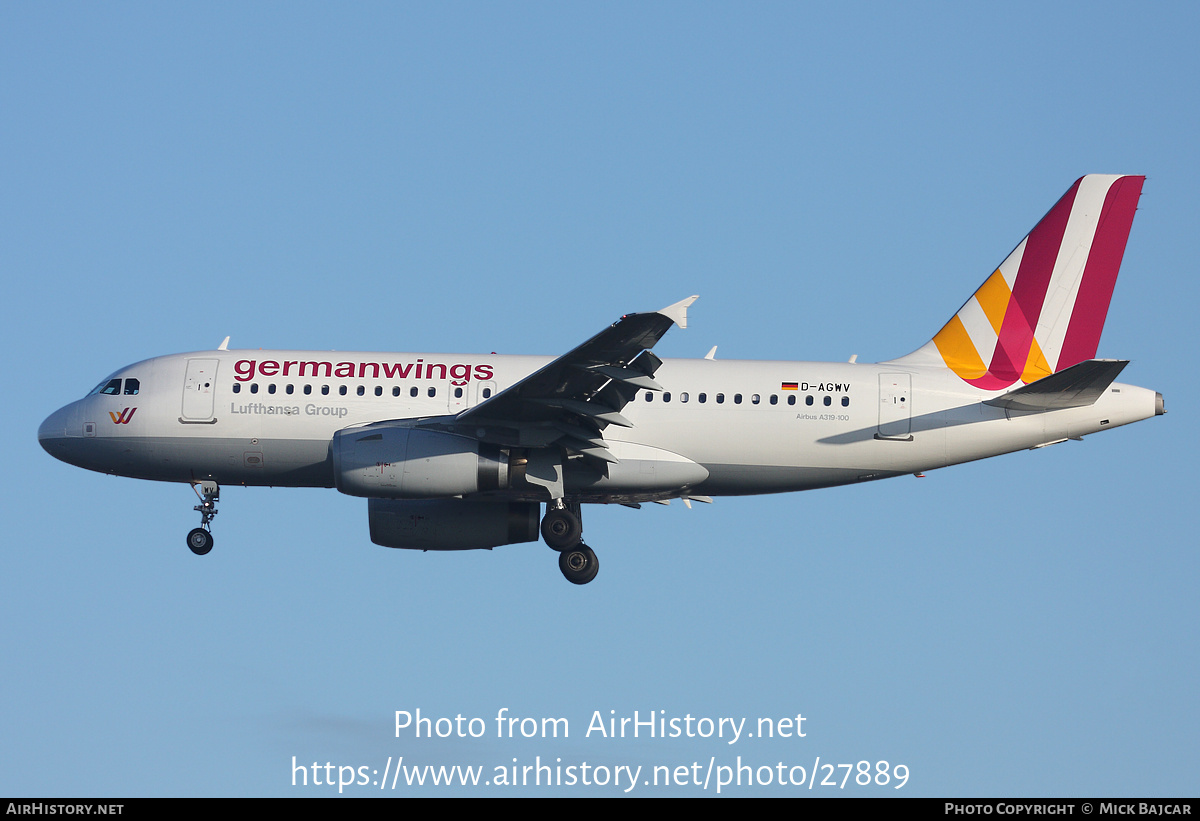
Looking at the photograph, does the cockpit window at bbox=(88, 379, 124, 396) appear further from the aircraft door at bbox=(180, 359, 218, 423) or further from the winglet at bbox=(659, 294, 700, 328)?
the winglet at bbox=(659, 294, 700, 328)

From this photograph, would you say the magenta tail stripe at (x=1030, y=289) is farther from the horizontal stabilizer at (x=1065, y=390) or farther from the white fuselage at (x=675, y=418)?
the white fuselage at (x=675, y=418)

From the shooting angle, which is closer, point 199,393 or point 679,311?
point 679,311

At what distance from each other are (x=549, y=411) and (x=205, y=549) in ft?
30.6

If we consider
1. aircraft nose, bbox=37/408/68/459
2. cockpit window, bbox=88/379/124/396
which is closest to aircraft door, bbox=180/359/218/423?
cockpit window, bbox=88/379/124/396

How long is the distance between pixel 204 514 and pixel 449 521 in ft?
18.5

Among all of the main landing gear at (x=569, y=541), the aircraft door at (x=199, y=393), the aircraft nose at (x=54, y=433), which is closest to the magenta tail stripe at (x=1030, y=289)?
the main landing gear at (x=569, y=541)

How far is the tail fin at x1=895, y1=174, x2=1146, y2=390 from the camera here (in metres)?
33.3

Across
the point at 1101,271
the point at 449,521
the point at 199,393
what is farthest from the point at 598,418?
the point at 1101,271

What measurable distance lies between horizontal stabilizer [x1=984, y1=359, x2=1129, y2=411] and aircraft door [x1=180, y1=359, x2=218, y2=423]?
17346 millimetres

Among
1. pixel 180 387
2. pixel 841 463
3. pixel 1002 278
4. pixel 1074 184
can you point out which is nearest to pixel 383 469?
pixel 180 387

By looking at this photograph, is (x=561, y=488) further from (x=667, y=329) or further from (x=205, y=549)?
(x=205, y=549)

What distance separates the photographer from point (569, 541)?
32.0 meters

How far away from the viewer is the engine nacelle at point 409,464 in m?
30.0

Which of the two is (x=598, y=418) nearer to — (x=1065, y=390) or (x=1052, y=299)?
(x=1065, y=390)
